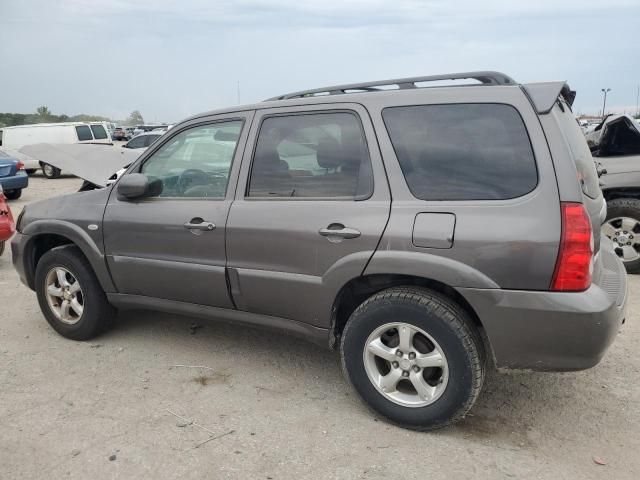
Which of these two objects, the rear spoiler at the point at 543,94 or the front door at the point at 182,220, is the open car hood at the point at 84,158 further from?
the rear spoiler at the point at 543,94

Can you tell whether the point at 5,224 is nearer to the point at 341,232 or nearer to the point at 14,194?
the point at 341,232

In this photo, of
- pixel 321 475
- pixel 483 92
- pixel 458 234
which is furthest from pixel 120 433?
pixel 483 92

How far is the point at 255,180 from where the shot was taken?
3.34m

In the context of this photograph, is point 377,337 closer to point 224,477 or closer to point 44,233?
point 224,477

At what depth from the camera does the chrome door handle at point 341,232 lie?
2898 millimetres

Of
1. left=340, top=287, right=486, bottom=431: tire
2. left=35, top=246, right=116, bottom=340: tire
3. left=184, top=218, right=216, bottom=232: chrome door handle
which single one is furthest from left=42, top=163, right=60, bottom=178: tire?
left=340, top=287, right=486, bottom=431: tire

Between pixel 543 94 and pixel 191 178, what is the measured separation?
7.20 ft

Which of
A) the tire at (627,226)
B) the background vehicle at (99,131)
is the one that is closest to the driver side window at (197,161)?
the tire at (627,226)

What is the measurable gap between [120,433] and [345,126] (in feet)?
6.84

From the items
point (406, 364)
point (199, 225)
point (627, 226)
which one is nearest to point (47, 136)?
point (199, 225)

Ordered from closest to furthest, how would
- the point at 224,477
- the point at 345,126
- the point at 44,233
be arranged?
the point at 224,477 < the point at 345,126 < the point at 44,233

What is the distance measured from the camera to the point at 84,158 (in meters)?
4.96

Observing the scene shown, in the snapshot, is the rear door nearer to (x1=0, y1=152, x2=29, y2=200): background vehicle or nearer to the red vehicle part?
the red vehicle part

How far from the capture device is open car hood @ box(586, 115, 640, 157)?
5.96 metres
